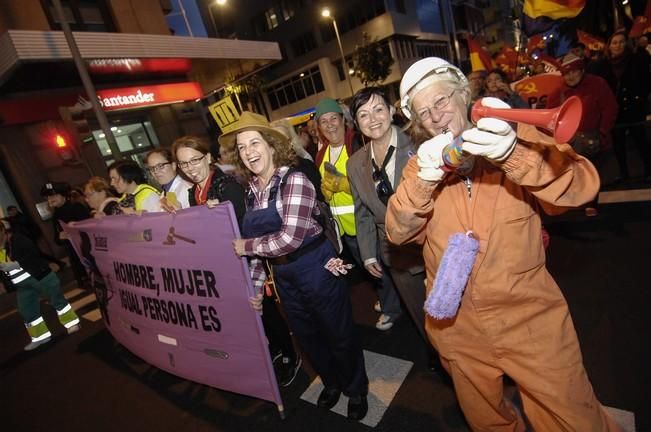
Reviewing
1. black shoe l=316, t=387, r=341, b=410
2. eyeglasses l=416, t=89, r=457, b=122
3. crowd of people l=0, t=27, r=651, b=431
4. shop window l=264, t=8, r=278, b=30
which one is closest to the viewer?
crowd of people l=0, t=27, r=651, b=431

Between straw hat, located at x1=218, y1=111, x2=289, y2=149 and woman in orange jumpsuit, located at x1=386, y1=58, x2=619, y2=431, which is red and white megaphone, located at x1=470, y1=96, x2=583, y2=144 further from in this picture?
straw hat, located at x1=218, y1=111, x2=289, y2=149

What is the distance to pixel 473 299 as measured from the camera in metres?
1.39

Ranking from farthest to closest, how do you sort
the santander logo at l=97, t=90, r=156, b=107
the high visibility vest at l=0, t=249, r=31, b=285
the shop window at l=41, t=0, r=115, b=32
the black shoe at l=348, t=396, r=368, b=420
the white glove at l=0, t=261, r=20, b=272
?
1. the shop window at l=41, t=0, r=115, b=32
2. the santander logo at l=97, t=90, r=156, b=107
3. the white glove at l=0, t=261, r=20, b=272
4. the high visibility vest at l=0, t=249, r=31, b=285
5. the black shoe at l=348, t=396, r=368, b=420

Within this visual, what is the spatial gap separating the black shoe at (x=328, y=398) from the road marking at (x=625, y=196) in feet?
13.3

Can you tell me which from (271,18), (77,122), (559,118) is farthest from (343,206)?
(271,18)

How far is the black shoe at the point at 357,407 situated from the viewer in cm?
235

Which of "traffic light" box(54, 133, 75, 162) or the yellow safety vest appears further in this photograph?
"traffic light" box(54, 133, 75, 162)

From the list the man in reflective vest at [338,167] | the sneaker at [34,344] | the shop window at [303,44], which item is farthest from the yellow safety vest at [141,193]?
the shop window at [303,44]

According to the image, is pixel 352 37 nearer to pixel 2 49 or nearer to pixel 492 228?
pixel 2 49

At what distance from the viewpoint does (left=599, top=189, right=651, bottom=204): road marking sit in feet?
13.4

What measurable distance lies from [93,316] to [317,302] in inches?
214

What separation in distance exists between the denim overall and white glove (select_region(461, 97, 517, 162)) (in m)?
1.26

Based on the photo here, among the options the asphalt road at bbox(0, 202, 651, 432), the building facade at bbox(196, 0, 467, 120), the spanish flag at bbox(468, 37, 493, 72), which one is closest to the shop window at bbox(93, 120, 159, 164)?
the asphalt road at bbox(0, 202, 651, 432)

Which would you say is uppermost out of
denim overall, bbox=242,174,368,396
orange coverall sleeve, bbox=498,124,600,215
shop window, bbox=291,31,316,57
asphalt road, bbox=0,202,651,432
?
shop window, bbox=291,31,316,57
